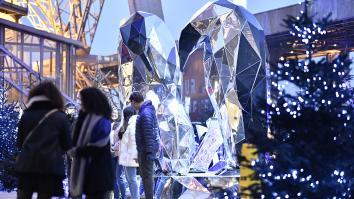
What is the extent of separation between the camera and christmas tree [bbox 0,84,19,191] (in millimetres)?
12133

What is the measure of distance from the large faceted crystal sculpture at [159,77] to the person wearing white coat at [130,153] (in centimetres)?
178

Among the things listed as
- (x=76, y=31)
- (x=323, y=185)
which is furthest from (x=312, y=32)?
(x=76, y=31)

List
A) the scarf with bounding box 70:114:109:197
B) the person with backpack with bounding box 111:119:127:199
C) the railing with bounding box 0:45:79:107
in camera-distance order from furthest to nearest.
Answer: the railing with bounding box 0:45:79:107
the person with backpack with bounding box 111:119:127:199
the scarf with bounding box 70:114:109:197

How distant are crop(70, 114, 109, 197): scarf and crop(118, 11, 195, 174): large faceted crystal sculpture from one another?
516cm

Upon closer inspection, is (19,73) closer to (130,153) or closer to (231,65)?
(231,65)

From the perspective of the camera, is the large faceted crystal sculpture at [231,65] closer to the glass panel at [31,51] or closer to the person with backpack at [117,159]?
the person with backpack at [117,159]

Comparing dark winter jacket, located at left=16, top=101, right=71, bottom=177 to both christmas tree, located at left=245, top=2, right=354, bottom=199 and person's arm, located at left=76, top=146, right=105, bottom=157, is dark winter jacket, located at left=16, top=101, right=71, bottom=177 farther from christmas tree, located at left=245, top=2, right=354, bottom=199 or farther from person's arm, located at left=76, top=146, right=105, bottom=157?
christmas tree, located at left=245, top=2, right=354, bottom=199

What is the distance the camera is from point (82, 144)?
579 cm

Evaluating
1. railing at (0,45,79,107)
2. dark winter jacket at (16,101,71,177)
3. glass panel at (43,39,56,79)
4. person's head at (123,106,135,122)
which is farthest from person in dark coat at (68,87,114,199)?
glass panel at (43,39,56,79)

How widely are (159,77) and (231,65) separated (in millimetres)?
1259

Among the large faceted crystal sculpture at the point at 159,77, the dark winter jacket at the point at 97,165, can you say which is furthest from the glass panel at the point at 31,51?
the dark winter jacket at the point at 97,165

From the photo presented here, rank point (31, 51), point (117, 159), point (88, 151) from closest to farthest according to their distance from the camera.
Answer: point (88, 151) → point (117, 159) → point (31, 51)

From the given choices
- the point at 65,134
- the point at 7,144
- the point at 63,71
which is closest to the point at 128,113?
the point at 65,134

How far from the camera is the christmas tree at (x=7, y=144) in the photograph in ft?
39.8
